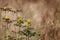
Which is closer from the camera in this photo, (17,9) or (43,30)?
(43,30)

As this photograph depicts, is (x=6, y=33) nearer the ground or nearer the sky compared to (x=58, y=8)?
nearer the ground

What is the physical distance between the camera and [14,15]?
334cm

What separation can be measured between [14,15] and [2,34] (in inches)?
21.2

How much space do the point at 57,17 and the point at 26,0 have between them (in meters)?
0.61

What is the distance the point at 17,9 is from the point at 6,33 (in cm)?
71

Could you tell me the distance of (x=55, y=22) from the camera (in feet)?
10.4

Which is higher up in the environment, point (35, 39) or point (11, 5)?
point (11, 5)

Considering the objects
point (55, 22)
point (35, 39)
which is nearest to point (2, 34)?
point (35, 39)

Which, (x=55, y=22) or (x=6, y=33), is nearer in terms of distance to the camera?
(x=6, y=33)

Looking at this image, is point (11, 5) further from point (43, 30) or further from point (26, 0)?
point (43, 30)

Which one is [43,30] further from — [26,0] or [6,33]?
[26,0]

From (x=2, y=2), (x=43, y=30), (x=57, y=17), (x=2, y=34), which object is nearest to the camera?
(x=2, y=34)

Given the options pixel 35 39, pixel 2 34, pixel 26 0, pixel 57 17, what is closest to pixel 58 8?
pixel 57 17

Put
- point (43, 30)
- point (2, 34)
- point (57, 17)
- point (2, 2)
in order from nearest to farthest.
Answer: point (2, 34), point (43, 30), point (57, 17), point (2, 2)
